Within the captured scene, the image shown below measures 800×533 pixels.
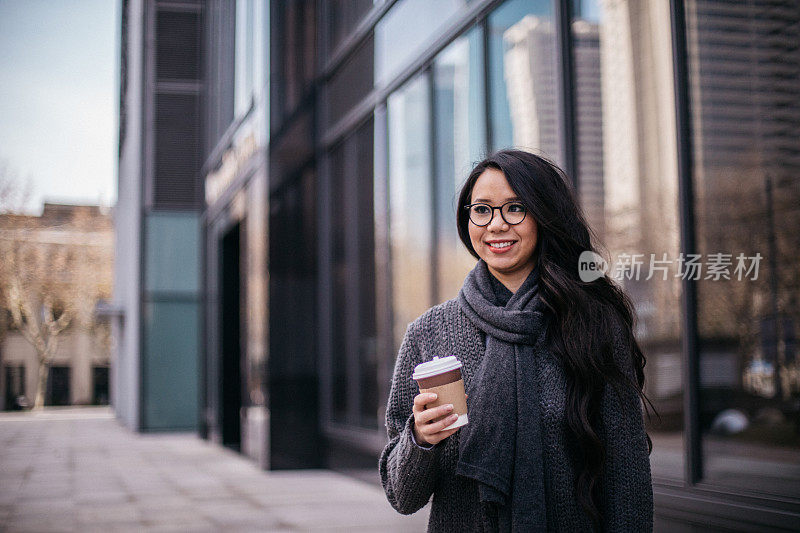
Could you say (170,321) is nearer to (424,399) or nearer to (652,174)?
(652,174)

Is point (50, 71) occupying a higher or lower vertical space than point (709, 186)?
higher

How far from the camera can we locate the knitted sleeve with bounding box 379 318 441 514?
6.72ft

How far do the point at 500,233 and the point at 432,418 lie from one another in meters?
0.51

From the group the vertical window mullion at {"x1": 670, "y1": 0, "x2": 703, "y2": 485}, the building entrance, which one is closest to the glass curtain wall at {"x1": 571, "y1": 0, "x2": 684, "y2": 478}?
the vertical window mullion at {"x1": 670, "y1": 0, "x2": 703, "y2": 485}

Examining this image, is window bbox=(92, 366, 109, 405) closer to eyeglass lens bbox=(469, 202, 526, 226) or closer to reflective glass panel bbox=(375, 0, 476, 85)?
reflective glass panel bbox=(375, 0, 476, 85)

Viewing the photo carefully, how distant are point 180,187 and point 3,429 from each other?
268 inches

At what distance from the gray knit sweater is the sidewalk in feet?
15.7

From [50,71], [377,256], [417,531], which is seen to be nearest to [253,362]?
[377,256]

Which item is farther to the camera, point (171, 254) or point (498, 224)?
point (171, 254)

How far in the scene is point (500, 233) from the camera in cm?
216

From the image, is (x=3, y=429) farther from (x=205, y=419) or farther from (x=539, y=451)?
(x=539, y=451)

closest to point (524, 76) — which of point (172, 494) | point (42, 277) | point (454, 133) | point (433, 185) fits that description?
point (454, 133)

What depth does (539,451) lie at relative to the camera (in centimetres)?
204

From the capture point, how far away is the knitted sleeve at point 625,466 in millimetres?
2020
